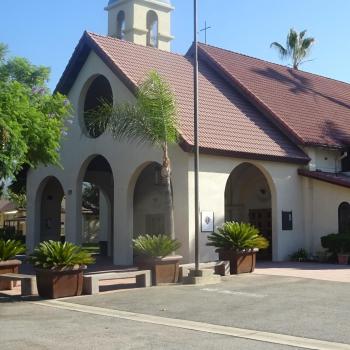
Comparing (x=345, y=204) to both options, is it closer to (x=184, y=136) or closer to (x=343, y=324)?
(x=184, y=136)

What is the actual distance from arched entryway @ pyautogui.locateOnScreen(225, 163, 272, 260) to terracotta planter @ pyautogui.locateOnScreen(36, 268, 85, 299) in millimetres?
12088

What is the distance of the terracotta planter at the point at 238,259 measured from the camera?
17.5 metres

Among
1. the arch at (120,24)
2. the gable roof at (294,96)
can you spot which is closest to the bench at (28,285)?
the gable roof at (294,96)

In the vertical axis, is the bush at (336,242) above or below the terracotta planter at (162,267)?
above

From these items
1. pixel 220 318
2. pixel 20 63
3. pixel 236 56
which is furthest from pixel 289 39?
pixel 220 318

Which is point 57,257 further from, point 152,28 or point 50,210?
point 152,28

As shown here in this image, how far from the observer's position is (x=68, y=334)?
30.4ft

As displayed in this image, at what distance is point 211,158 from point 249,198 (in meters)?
6.03

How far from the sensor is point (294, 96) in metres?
27.6

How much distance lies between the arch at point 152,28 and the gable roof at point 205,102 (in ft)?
34.0

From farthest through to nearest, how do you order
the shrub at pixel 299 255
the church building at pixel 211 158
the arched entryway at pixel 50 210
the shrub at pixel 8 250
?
the arched entryway at pixel 50 210
the shrub at pixel 299 255
the church building at pixel 211 158
the shrub at pixel 8 250

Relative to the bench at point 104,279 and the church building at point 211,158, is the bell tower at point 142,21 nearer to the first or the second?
the church building at point 211,158

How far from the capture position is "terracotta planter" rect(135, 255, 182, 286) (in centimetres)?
1559

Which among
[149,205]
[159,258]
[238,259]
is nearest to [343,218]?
[238,259]
